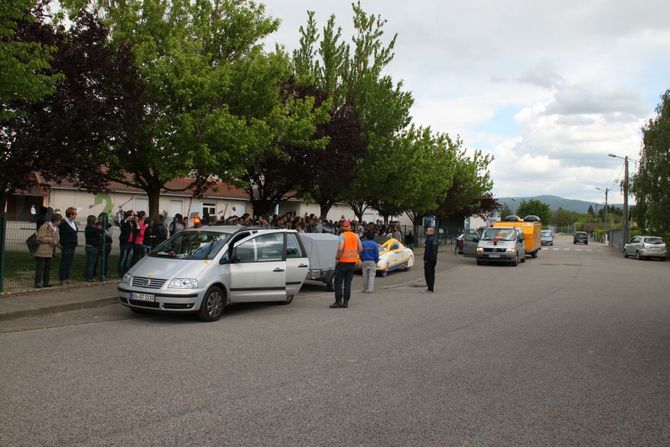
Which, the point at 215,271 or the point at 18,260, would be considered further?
the point at 18,260

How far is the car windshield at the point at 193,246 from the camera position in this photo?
9.88 meters

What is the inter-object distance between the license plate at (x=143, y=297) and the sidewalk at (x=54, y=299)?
6.05 feet

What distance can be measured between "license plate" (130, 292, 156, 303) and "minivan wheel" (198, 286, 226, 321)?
0.78m

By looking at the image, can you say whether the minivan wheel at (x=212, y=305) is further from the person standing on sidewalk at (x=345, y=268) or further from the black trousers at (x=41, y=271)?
the black trousers at (x=41, y=271)

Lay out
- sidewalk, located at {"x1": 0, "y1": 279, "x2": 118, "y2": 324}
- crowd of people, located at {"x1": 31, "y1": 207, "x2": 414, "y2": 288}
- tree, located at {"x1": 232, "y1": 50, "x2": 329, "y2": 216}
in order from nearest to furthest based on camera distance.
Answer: sidewalk, located at {"x1": 0, "y1": 279, "x2": 118, "y2": 324} → crowd of people, located at {"x1": 31, "y1": 207, "x2": 414, "y2": 288} → tree, located at {"x1": 232, "y1": 50, "x2": 329, "y2": 216}

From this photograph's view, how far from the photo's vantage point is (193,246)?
33.4 feet

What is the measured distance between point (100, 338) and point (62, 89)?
6945 mm

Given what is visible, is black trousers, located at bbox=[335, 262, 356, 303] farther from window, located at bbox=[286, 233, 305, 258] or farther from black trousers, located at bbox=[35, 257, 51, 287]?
black trousers, located at bbox=[35, 257, 51, 287]

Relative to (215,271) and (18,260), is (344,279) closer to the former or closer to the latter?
(215,271)

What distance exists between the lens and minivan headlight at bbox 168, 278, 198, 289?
9.04m

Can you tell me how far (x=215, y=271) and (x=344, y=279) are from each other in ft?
9.64

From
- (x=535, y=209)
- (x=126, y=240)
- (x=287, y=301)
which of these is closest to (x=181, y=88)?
(x=126, y=240)

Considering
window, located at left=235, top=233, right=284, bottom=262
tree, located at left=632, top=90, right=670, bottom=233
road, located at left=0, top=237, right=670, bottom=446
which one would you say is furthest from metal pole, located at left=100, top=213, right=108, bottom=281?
tree, located at left=632, top=90, right=670, bottom=233

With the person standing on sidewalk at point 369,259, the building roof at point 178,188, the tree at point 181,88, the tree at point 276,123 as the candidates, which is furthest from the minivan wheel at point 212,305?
the building roof at point 178,188
